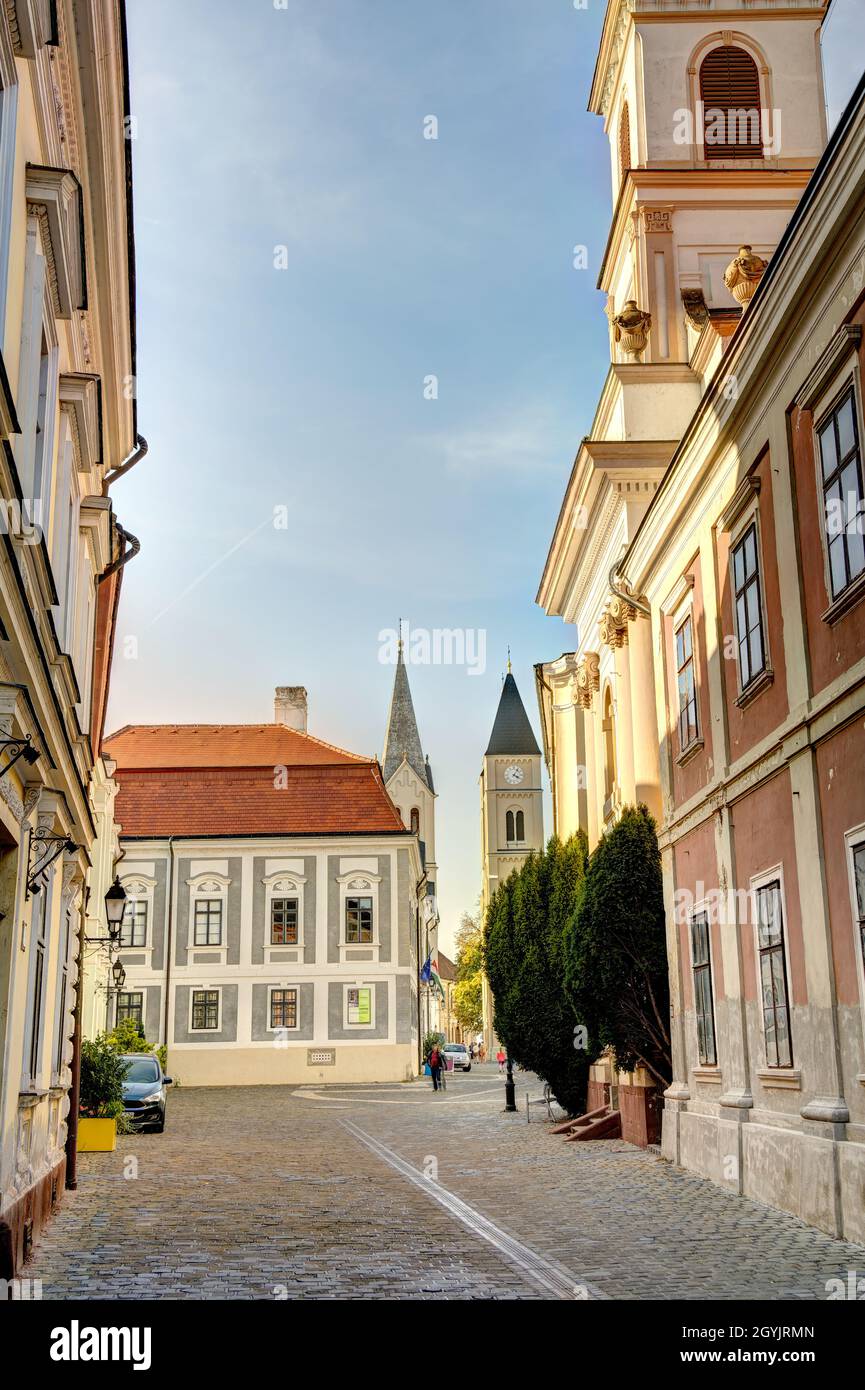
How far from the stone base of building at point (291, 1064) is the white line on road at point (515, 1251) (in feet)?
94.9

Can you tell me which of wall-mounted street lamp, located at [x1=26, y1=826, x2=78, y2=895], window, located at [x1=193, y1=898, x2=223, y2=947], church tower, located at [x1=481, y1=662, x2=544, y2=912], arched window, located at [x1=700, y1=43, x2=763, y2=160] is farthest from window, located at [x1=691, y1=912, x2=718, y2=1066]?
church tower, located at [x1=481, y1=662, x2=544, y2=912]

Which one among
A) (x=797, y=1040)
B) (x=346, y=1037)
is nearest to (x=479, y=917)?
(x=346, y=1037)

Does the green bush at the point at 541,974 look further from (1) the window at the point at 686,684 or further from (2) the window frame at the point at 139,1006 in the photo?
(2) the window frame at the point at 139,1006

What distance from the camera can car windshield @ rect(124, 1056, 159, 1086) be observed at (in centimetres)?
2542

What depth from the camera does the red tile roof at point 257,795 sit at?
48281 mm

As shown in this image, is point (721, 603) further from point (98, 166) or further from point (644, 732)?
point (98, 166)

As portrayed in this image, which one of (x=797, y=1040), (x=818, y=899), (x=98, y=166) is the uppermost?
(x=98, y=166)

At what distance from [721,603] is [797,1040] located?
16.7ft

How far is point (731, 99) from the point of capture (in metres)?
27.3

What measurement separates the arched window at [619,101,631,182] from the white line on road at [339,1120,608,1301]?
20.4 meters

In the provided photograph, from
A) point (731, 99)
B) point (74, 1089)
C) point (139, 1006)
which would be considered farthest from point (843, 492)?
point (139, 1006)

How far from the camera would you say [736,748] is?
49.0ft

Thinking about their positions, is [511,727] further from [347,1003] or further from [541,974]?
[541,974]

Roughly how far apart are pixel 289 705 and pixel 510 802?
5195cm
